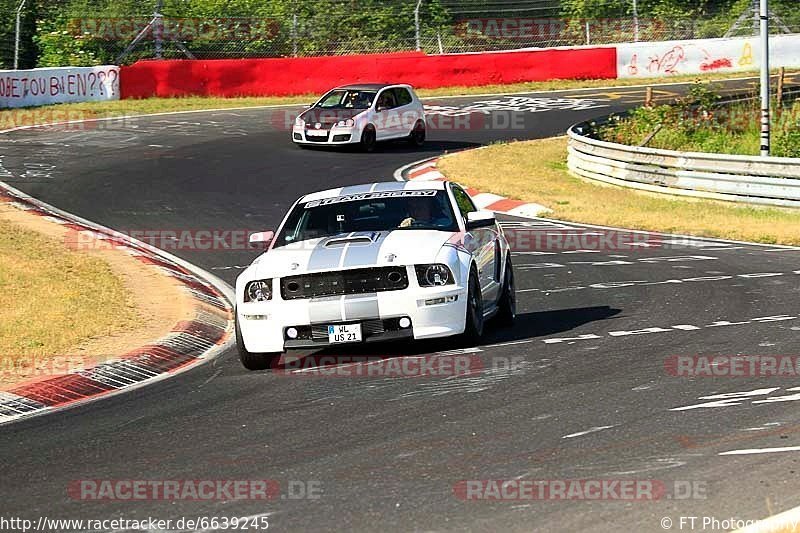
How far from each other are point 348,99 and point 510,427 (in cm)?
2480

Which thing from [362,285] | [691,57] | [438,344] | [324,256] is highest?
[324,256]

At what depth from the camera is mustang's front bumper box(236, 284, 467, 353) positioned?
1091 centimetres

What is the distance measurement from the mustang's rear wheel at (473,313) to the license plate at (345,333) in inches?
36.7

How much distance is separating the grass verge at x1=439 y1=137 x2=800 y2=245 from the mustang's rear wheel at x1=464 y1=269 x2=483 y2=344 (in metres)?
8.86

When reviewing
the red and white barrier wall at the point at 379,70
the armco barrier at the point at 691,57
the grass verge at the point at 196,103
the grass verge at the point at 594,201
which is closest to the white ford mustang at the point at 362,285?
the grass verge at the point at 594,201

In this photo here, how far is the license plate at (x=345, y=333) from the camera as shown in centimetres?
1087

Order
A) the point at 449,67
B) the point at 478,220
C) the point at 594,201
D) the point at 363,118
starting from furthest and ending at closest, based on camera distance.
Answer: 1. the point at 449,67
2. the point at 363,118
3. the point at 594,201
4. the point at 478,220

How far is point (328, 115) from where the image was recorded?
1261 inches

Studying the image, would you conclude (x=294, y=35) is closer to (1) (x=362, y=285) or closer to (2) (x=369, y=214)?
(2) (x=369, y=214)

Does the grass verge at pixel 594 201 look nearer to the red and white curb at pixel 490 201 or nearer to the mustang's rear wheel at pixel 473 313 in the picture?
the red and white curb at pixel 490 201

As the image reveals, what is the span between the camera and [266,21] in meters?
43.6

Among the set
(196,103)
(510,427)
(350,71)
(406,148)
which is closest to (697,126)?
(406,148)

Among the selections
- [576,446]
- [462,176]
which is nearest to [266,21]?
[462,176]

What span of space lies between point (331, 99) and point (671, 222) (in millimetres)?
12958
